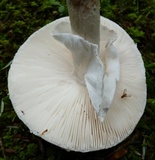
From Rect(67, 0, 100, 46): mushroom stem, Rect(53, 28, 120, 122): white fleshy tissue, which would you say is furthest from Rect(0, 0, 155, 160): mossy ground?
Rect(67, 0, 100, 46): mushroom stem

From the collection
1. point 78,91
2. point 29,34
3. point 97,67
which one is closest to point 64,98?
point 78,91

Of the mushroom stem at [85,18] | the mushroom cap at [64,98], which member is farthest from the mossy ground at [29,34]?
the mushroom stem at [85,18]

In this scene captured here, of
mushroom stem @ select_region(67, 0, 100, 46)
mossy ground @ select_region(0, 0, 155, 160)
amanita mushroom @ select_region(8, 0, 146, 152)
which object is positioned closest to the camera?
mushroom stem @ select_region(67, 0, 100, 46)

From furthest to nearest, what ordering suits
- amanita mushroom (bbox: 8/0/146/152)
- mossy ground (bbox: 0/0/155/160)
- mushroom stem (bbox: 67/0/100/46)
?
mossy ground (bbox: 0/0/155/160) → amanita mushroom (bbox: 8/0/146/152) → mushroom stem (bbox: 67/0/100/46)

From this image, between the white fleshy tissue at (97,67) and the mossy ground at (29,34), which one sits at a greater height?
the white fleshy tissue at (97,67)

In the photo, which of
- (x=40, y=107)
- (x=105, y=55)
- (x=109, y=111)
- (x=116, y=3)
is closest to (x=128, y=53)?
(x=105, y=55)

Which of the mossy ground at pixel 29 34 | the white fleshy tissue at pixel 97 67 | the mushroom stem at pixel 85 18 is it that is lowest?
the mossy ground at pixel 29 34

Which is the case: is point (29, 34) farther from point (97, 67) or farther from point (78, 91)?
point (97, 67)

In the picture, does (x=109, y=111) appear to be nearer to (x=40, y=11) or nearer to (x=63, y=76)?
(x=63, y=76)

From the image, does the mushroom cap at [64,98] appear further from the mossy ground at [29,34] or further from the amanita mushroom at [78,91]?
the mossy ground at [29,34]

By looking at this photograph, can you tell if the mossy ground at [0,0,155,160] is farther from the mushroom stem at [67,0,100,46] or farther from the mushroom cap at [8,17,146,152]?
the mushroom stem at [67,0,100,46]
